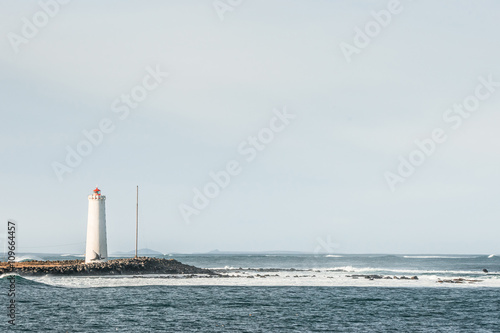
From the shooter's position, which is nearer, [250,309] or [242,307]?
[250,309]

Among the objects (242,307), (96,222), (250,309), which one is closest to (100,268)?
(96,222)

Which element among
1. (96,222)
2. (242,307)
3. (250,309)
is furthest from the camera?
(96,222)

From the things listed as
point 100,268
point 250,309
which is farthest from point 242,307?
point 100,268

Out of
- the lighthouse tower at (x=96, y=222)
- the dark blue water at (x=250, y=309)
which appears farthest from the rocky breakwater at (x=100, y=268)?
the dark blue water at (x=250, y=309)

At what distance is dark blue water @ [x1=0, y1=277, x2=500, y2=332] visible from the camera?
98.5ft

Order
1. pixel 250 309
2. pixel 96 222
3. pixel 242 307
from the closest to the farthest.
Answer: pixel 250 309 < pixel 242 307 < pixel 96 222

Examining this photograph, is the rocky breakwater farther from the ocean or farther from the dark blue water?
Result: the dark blue water

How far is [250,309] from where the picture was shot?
124 feet

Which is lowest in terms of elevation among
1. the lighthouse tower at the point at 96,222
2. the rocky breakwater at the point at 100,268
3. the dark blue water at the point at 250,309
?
the dark blue water at the point at 250,309

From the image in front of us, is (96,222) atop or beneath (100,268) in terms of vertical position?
atop

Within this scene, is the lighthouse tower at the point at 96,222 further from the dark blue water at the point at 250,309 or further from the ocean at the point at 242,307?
the dark blue water at the point at 250,309

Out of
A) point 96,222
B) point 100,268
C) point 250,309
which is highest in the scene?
point 96,222

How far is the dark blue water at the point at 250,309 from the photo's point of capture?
30.0 metres

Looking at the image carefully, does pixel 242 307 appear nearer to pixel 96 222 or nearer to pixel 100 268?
pixel 96 222
